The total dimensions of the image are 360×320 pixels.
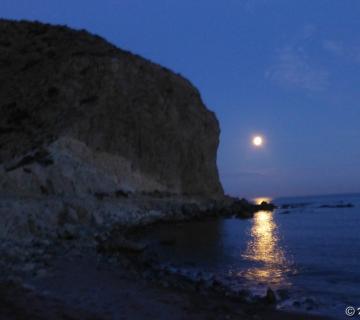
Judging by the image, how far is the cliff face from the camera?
134ft

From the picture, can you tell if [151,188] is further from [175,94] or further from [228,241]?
[228,241]

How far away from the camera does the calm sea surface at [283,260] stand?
553 inches

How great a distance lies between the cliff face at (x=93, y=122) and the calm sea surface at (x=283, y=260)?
11.3 meters

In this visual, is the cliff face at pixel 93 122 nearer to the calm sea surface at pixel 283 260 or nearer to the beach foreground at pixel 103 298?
the calm sea surface at pixel 283 260

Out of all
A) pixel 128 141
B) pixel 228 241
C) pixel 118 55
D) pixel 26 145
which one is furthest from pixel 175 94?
pixel 228 241

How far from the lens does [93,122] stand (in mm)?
47844

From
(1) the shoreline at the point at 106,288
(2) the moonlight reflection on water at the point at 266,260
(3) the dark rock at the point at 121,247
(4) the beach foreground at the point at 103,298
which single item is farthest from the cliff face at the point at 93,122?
(4) the beach foreground at the point at 103,298

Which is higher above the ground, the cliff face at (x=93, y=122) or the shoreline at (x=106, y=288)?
the cliff face at (x=93, y=122)

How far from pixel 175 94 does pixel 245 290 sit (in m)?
48.7

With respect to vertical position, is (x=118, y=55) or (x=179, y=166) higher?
(x=118, y=55)

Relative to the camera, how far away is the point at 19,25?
7050 centimetres

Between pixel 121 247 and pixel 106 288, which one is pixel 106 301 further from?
pixel 121 247

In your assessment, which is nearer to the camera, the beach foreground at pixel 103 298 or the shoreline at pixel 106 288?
the beach foreground at pixel 103 298

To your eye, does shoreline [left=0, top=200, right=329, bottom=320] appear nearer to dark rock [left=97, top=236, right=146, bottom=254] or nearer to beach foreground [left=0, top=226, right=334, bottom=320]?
beach foreground [left=0, top=226, right=334, bottom=320]
